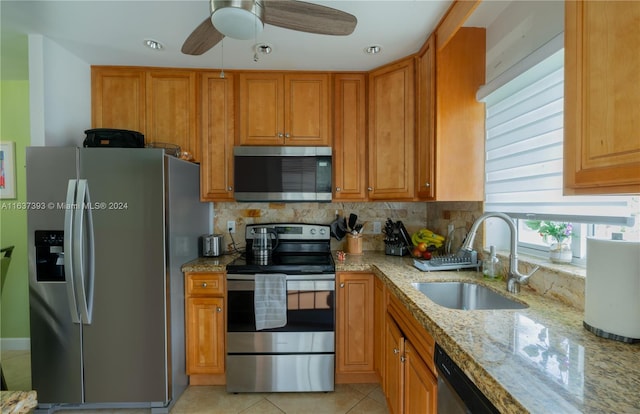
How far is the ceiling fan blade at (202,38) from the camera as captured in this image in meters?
1.27

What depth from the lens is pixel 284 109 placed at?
7.22 ft

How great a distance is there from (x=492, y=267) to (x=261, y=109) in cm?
198

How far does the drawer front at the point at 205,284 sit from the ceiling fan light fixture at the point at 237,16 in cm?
151

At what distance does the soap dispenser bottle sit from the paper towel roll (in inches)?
24.2

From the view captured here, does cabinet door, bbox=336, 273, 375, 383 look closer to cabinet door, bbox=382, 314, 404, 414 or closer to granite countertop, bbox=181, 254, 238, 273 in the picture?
cabinet door, bbox=382, 314, 404, 414

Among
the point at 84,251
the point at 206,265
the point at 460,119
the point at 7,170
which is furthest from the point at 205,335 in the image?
the point at 7,170

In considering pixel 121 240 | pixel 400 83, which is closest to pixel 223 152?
pixel 121 240

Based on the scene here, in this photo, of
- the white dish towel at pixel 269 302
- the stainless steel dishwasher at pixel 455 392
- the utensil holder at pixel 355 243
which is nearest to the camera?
the stainless steel dishwasher at pixel 455 392

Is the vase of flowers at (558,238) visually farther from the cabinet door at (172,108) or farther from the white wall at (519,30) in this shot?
the cabinet door at (172,108)

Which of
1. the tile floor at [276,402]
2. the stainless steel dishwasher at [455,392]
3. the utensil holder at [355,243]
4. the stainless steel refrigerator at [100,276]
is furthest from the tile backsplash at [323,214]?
the stainless steel dishwasher at [455,392]

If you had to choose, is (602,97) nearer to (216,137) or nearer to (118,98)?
(216,137)

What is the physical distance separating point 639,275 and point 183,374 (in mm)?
2424

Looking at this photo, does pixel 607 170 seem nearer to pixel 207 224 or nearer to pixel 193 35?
pixel 193 35

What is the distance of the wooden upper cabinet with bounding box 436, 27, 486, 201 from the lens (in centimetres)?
169
